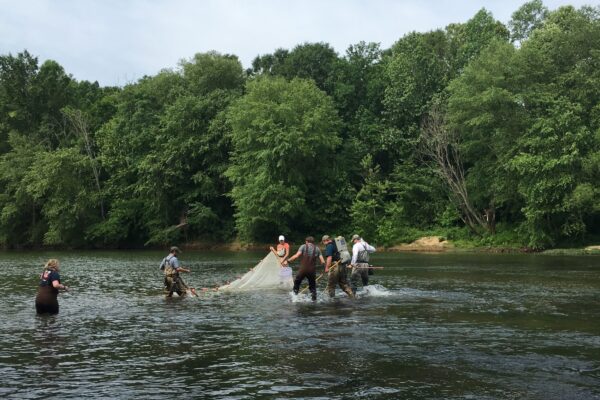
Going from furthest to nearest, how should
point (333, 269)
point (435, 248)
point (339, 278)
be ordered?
point (435, 248), point (339, 278), point (333, 269)

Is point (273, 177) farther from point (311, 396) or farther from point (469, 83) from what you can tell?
point (311, 396)

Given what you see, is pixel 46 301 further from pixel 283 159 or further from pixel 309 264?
pixel 283 159

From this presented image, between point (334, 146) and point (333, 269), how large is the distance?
4954cm

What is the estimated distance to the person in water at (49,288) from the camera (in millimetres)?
19359

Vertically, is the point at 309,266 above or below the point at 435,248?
above

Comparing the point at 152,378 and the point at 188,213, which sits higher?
the point at 188,213

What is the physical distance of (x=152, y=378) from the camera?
38.3ft

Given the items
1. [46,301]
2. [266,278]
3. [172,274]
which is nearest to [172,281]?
[172,274]

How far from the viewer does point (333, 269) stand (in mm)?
23844

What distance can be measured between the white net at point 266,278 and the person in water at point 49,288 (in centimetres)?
872

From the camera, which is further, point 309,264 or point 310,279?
Answer: point 310,279

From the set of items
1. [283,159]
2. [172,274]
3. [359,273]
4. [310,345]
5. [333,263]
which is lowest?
[310,345]

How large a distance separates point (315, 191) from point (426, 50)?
2210 cm

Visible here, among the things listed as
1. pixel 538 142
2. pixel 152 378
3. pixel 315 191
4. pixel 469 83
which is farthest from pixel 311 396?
pixel 315 191
